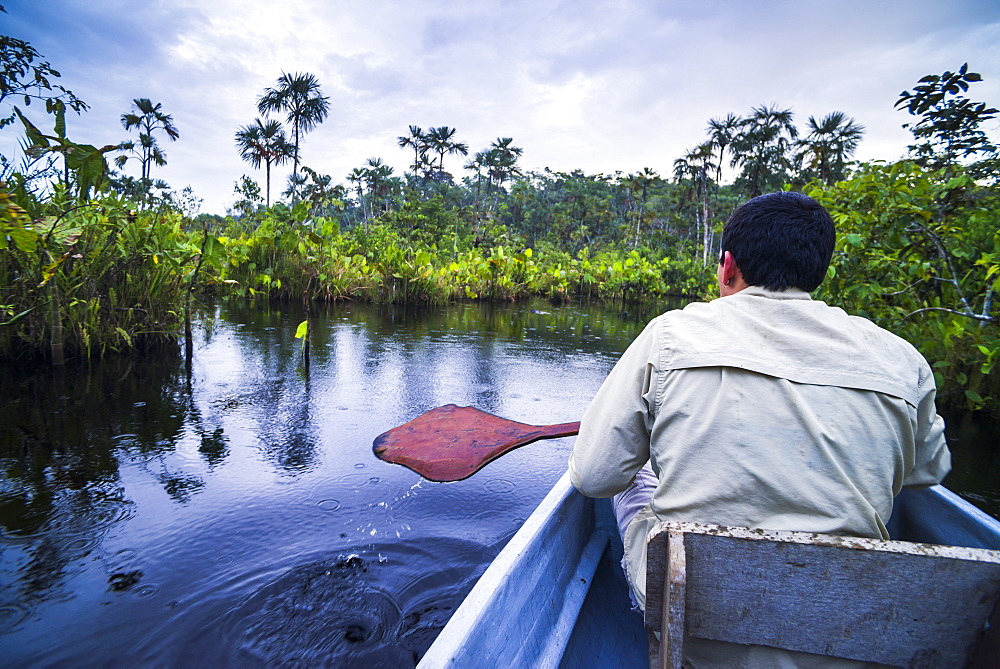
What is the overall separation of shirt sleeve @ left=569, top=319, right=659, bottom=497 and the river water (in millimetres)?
1013

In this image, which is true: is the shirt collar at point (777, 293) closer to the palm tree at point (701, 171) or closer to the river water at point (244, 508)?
the river water at point (244, 508)

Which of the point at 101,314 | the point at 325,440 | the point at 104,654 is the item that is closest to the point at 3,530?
the point at 104,654

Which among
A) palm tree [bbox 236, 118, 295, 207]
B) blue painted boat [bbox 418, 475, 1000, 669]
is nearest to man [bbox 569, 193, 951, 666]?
blue painted boat [bbox 418, 475, 1000, 669]

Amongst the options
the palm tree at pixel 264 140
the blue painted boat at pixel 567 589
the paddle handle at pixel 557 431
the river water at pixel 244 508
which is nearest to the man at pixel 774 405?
the blue painted boat at pixel 567 589

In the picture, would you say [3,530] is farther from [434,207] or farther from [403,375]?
[434,207]

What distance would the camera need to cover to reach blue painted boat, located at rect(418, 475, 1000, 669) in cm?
102

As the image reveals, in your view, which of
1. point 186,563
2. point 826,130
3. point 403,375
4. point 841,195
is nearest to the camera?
point 186,563

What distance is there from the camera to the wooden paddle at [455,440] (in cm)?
204

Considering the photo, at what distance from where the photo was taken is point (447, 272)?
11883 mm

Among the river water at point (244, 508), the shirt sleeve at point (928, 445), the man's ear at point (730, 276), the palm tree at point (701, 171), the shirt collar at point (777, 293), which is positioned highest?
the palm tree at point (701, 171)

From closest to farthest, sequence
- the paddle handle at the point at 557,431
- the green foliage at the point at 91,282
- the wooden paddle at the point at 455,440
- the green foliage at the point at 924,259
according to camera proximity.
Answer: the paddle handle at the point at 557,431
the wooden paddle at the point at 455,440
the green foliage at the point at 924,259
the green foliage at the point at 91,282

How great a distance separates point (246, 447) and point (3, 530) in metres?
1.20

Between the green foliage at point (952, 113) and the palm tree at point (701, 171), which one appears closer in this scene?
the green foliage at point (952, 113)

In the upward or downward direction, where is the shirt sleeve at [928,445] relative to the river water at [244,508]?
upward
